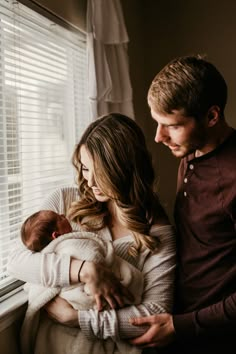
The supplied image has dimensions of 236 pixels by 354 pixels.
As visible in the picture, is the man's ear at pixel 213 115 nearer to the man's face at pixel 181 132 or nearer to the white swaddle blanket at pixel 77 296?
the man's face at pixel 181 132

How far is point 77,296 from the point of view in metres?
1.39

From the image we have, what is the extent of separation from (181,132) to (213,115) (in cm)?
12

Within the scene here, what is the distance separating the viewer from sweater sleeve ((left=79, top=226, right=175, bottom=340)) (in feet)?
4.58

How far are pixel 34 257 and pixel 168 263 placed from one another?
48cm

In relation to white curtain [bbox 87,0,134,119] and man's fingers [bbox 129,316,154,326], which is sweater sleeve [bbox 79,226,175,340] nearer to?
man's fingers [bbox 129,316,154,326]

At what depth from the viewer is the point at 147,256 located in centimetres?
154

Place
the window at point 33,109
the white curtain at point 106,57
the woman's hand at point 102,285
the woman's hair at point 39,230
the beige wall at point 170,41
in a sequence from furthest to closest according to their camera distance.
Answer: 1. the beige wall at point 170,41
2. the white curtain at point 106,57
3. the window at point 33,109
4. the woman's hair at point 39,230
5. the woman's hand at point 102,285

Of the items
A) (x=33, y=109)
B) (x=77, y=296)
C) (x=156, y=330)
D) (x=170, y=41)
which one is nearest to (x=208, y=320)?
(x=156, y=330)

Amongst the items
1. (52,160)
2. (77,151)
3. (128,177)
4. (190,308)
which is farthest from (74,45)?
(190,308)

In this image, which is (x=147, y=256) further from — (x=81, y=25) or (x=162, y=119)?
(x=81, y=25)

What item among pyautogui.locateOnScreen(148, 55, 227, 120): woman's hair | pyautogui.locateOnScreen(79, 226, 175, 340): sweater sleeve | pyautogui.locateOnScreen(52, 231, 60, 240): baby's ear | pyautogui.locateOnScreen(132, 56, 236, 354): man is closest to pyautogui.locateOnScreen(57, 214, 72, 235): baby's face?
pyautogui.locateOnScreen(52, 231, 60, 240): baby's ear

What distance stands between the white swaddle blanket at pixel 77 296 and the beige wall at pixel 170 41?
1863 mm

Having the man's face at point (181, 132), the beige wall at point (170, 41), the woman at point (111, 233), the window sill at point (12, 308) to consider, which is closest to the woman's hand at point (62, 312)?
the woman at point (111, 233)

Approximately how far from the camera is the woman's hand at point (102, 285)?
136cm
